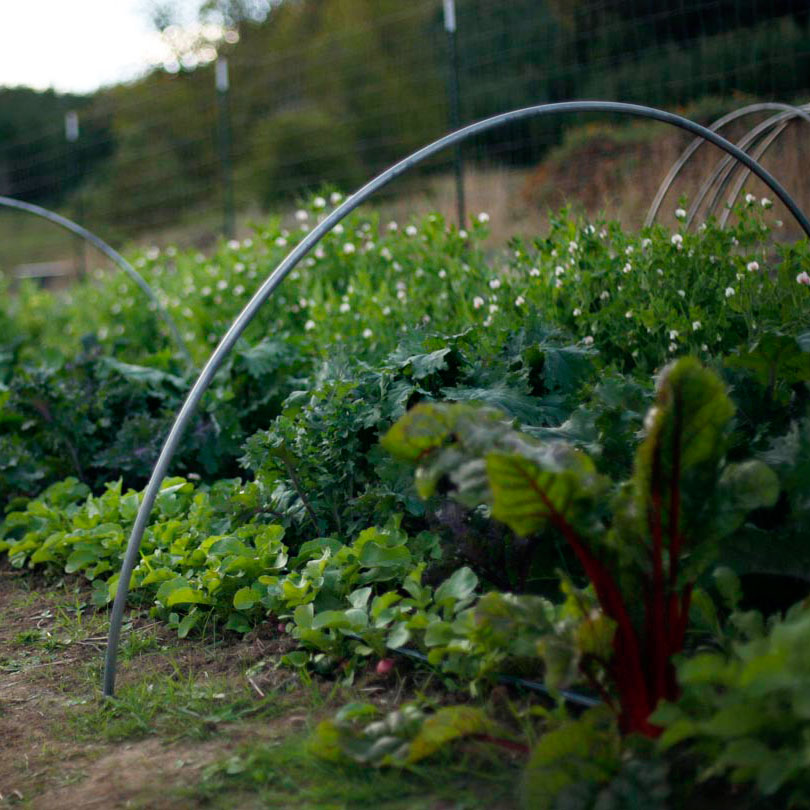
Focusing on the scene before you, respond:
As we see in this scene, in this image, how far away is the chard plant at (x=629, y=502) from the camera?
61.3 inches

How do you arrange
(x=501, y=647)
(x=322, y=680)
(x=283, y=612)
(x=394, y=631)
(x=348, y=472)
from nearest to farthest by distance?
(x=501, y=647) → (x=394, y=631) → (x=322, y=680) → (x=283, y=612) → (x=348, y=472)

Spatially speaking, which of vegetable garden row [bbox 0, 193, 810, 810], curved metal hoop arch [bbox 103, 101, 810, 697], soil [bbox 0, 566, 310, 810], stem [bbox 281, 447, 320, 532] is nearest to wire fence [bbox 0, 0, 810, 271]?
vegetable garden row [bbox 0, 193, 810, 810]

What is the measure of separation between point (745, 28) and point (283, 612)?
18.0 feet

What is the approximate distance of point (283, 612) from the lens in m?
2.34

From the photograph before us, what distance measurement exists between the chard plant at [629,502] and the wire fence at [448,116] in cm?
222

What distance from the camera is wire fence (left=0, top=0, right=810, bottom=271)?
6.07 m

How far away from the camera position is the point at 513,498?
1.57 meters

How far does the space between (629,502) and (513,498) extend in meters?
0.25

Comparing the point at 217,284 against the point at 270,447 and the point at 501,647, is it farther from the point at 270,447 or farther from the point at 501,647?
the point at 501,647

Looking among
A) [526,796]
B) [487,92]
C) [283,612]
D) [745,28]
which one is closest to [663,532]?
[526,796]

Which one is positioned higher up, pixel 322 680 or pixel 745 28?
pixel 745 28

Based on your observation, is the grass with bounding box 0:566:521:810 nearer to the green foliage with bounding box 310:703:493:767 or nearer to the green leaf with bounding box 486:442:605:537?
the green foliage with bounding box 310:703:493:767

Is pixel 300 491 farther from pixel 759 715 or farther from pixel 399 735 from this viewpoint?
pixel 759 715

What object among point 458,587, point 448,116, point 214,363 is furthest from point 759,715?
point 448,116
